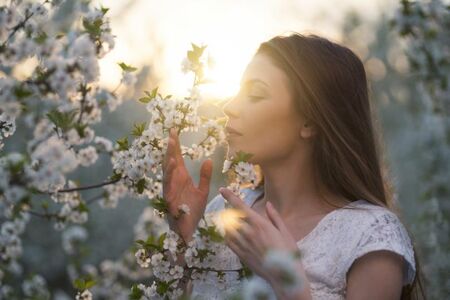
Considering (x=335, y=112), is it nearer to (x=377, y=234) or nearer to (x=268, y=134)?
(x=268, y=134)

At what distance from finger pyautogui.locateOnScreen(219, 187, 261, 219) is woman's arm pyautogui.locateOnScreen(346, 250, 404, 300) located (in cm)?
45

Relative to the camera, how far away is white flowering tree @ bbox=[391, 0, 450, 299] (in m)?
4.08

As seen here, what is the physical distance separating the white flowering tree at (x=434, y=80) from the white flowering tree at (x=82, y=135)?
230 centimetres

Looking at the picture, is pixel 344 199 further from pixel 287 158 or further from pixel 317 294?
pixel 317 294

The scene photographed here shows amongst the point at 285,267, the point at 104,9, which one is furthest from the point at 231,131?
the point at 285,267

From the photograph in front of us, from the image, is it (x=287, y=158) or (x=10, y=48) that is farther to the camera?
(x=287, y=158)

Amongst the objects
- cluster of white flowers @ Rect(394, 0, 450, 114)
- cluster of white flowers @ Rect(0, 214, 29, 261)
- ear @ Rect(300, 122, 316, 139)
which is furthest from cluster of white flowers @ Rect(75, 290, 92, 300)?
cluster of white flowers @ Rect(394, 0, 450, 114)

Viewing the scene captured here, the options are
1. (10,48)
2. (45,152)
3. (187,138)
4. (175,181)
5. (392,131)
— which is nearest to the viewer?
(45,152)

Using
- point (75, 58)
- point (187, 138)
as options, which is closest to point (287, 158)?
point (75, 58)

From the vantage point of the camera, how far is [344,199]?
2.54 metres

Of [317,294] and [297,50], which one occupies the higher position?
[297,50]

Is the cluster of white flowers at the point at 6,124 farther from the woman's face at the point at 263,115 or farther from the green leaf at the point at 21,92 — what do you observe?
the woman's face at the point at 263,115

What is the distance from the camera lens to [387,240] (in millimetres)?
2225

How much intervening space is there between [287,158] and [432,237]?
318 centimetres
